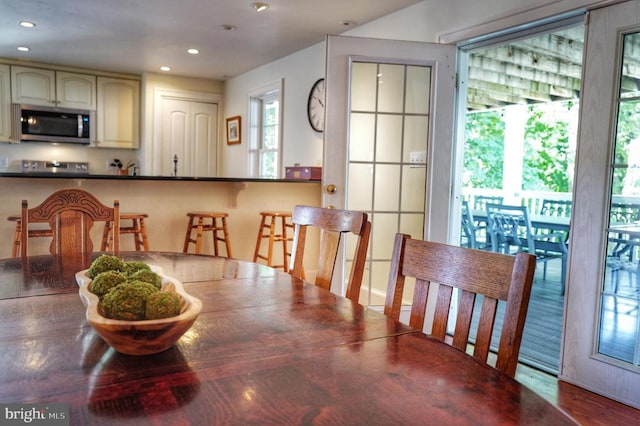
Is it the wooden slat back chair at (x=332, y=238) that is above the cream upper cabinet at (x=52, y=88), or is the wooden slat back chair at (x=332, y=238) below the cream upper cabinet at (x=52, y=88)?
below

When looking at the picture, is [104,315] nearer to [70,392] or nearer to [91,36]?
[70,392]

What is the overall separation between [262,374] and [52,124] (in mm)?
6018

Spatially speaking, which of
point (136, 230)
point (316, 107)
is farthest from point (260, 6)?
point (136, 230)

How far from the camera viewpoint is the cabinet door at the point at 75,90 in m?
5.87

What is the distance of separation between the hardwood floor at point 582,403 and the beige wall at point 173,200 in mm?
2291

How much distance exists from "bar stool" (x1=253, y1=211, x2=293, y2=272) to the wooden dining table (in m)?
2.59

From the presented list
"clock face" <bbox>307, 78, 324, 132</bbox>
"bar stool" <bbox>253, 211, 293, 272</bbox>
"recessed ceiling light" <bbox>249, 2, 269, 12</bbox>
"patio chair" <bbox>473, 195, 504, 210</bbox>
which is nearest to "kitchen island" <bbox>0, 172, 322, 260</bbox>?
"bar stool" <bbox>253, 211, 293, 272</bbox>

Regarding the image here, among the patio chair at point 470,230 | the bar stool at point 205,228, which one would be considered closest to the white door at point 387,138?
the bar stool at point 205,228

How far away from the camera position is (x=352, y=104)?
3020 millimetres

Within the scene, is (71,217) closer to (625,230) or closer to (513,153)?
(625,230)

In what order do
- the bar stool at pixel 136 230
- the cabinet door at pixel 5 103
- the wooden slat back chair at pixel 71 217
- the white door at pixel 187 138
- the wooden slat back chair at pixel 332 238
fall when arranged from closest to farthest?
the wooden slat back chair at pixel 332 238 → the wooden slat back chair at pixel 71 217 → the bar stool at pixel 136 230 → the cabinet door at pixel 5 103 → the white door at pixel 187 138

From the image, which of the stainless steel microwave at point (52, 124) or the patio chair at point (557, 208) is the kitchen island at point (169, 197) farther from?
the patio chair at point (557, 208)

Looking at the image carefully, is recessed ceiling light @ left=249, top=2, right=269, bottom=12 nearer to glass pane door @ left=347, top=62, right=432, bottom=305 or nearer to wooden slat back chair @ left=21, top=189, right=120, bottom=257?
glass pane door @ left=347, top=62, right=432, bottom=305

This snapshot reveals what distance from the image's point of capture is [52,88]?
5.82 m
